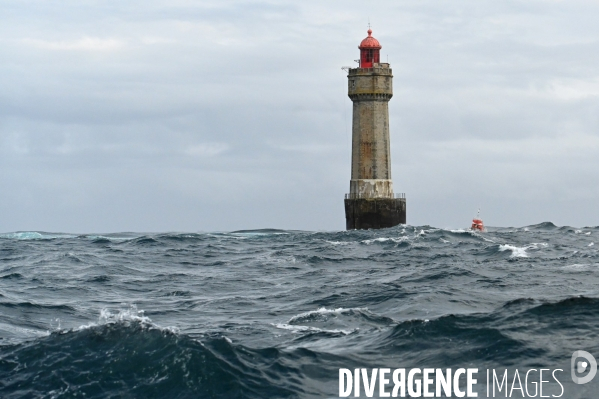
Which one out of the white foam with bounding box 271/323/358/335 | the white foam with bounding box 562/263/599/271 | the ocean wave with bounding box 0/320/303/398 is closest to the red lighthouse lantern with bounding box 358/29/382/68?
the white foam with bounding box 562/263/599/271

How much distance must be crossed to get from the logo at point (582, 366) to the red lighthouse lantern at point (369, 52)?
63230 mm

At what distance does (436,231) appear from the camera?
220 feet

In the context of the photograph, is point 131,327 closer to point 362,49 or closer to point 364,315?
point 364,315

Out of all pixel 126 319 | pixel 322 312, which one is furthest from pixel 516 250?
pixel 126 319

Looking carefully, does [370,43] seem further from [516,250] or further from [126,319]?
[126,319]

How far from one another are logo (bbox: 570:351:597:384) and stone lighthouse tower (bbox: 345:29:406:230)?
59.4m

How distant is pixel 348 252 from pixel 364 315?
24315 mm

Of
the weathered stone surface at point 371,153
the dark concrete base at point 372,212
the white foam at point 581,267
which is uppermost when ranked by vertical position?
the weathered stone surface at point 371,153

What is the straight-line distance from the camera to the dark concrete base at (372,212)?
78.3m

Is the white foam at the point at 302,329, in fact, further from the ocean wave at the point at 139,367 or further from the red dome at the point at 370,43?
the red dome at the point at 370,43

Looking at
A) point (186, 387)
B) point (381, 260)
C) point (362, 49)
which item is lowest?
point (186, 387)

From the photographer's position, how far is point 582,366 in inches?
711

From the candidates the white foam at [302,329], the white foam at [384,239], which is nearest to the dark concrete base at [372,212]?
the white foam at [384,239]

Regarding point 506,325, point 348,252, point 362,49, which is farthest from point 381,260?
point 362,49
